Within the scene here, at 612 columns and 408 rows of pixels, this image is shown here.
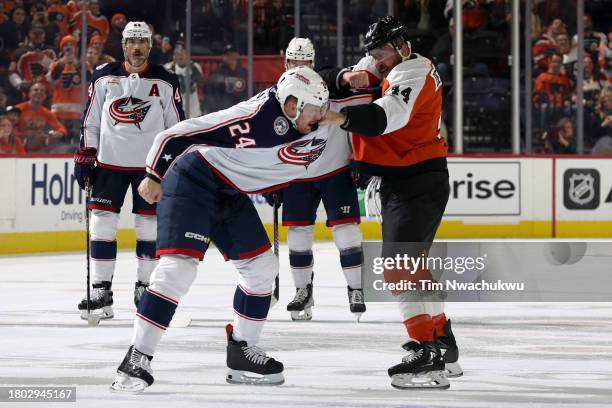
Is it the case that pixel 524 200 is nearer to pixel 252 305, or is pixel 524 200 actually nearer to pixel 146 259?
pixel 146 259

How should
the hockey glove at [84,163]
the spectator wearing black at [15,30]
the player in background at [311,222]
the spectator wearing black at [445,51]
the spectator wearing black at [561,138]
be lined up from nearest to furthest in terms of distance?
the player in background at [311,222] < the hockey glove at [84,163] < the spectator wearing black at [15,30] < the spectator wearing black at [561,138] < the spectator wearing black at [445,51]

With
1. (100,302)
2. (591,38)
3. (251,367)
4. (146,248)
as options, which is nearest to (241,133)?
(251,367)

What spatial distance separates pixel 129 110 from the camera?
696 centimetres

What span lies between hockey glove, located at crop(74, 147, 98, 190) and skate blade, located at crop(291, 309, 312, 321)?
1.27 m

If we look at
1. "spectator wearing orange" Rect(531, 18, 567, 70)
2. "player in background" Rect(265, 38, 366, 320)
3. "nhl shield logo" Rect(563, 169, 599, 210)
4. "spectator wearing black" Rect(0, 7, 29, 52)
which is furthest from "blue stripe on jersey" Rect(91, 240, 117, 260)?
"spectator wearing orange" Rect(531, 18, 567, 70)

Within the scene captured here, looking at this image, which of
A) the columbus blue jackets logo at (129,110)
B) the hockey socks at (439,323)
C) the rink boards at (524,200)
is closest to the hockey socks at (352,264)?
the columbus blue jackets logo at (129,110)

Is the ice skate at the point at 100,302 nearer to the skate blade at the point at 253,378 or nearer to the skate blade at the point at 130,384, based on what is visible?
the skate blade at the point at 253,378

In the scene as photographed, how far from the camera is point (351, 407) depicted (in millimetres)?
4180

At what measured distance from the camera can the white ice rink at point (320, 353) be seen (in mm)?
4387

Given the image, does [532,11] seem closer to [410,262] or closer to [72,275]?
[72,275]

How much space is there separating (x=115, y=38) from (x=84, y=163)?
23.0 feet

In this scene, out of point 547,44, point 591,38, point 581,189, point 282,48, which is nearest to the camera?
point 581,189

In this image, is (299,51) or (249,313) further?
(299,51)

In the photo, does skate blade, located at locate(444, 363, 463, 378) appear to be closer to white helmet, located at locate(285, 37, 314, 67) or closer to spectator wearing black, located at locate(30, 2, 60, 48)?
white helmet, located at locate(285, 37, 314, 67)
